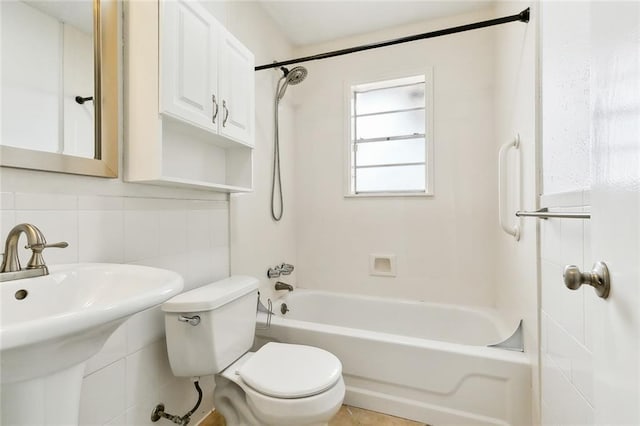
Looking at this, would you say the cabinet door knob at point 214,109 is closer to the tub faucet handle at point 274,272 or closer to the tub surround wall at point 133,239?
the tub surround wall at point 133,239

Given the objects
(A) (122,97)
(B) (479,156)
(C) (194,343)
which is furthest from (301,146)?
(C) (194,343)

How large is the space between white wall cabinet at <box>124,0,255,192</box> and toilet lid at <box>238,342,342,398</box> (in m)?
0.84

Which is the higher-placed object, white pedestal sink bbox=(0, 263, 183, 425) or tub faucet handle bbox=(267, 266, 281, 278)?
white pedestal sink bbox=(0, 263, 183, 425)

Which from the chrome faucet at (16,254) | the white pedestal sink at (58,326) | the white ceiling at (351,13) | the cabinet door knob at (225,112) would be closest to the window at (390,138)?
the white ceiling at (351,13)

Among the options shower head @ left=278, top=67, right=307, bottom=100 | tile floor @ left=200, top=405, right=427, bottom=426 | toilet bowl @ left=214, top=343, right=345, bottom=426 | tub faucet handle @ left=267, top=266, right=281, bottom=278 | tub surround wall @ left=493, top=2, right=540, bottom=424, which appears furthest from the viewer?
tub faucet handle @ left=267, top=266, right=281, bottom=278

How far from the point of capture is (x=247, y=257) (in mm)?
1919

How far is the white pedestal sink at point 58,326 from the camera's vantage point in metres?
0.48

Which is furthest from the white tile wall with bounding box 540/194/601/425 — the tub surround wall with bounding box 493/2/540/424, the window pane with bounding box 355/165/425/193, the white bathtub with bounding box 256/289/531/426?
the window pane with bounding box 355/165/425/193

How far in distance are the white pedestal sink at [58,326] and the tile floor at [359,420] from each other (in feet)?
3.33

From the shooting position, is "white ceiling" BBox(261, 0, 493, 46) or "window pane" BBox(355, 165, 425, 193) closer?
"white ceiling" BBox(261, 0, 493, 46)

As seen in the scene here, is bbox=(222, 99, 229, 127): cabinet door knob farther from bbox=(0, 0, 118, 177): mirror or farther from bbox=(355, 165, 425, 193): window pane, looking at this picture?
bbox=(355, 165, 425, 193): window pane

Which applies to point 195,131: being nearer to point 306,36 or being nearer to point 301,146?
point 301,146

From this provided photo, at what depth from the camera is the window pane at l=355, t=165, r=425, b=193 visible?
7.71 feet

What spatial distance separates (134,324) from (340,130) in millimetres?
1980
